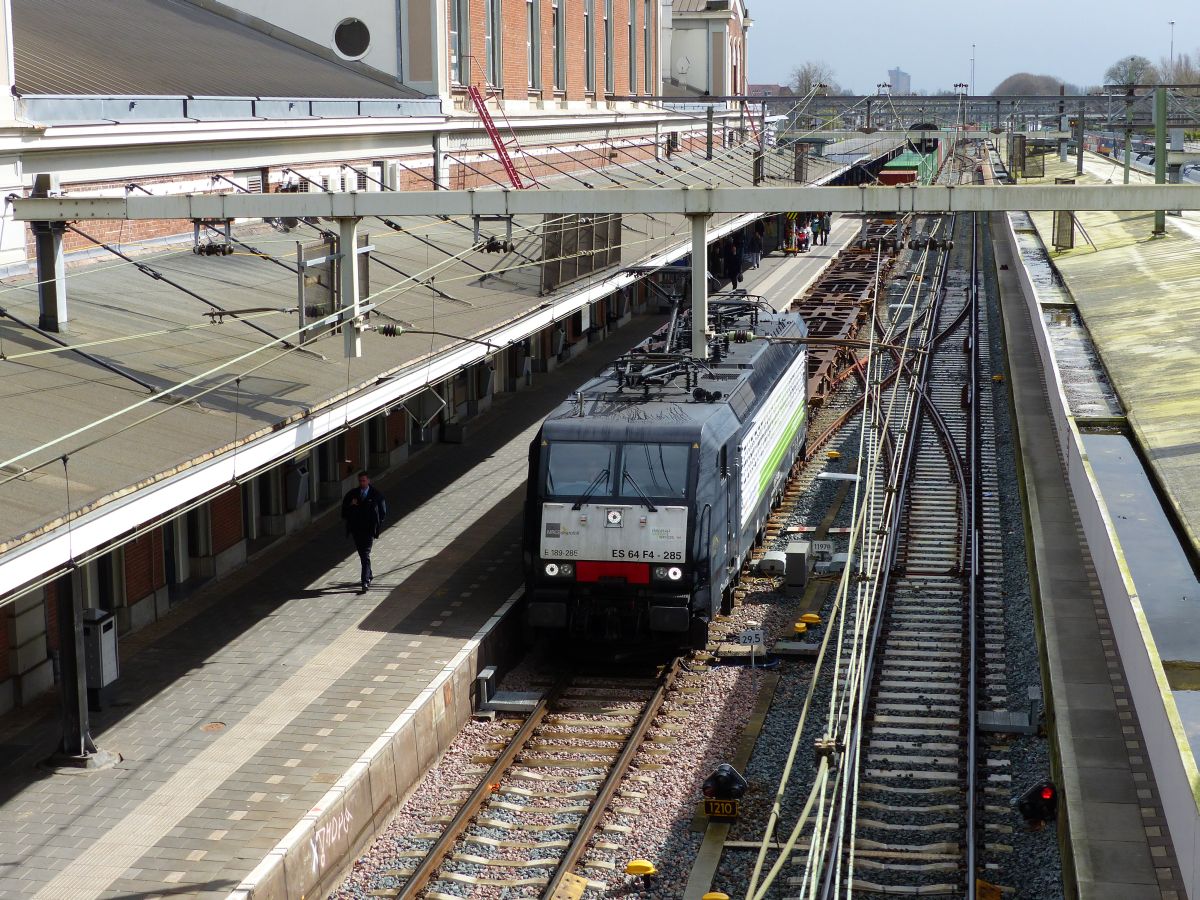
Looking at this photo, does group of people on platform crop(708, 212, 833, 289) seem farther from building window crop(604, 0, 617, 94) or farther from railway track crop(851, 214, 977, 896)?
railway track crop(851, 214, 977, 896)

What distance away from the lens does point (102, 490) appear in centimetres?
1055

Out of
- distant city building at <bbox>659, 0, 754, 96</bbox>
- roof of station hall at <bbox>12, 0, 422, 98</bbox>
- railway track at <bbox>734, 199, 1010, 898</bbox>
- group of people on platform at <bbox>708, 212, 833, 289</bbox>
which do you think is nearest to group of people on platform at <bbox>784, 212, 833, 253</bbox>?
group of people on platform at <bbox>708, 212, 833, 289</bbox>

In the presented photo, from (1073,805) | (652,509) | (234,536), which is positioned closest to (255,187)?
(234,536)

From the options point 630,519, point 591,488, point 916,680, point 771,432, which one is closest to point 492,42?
point 771,432

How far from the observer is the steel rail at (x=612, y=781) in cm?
1105

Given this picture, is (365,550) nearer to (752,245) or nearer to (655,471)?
(655,471)

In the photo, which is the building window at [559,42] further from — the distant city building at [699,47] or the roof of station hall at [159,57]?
the distant city building at [699,47]

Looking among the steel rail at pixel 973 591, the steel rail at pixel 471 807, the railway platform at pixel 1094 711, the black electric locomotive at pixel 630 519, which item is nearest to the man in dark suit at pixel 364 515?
the black electric locomotive at pixel 630 519

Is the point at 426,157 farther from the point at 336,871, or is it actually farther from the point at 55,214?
the point at 336,871

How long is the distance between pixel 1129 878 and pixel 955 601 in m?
8.07

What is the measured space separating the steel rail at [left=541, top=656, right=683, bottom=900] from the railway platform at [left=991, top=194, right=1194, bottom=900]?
137 inches

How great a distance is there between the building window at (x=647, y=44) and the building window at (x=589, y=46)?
6.27 metres

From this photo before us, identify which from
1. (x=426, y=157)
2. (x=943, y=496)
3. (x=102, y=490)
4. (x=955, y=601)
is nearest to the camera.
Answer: (x=102, y=490)

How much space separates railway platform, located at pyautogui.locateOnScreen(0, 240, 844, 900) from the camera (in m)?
10.6
